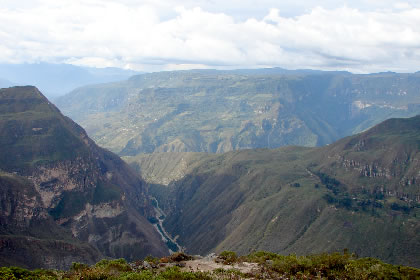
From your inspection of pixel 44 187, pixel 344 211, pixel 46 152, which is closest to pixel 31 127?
pixel 46 152

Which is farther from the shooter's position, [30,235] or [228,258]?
[30,235]

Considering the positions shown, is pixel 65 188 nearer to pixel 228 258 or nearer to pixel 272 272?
pixel 228 258

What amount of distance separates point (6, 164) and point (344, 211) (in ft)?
542

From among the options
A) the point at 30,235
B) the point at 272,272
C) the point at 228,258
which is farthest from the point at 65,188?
the point at 272,272

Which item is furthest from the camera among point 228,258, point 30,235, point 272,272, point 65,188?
point 65,188

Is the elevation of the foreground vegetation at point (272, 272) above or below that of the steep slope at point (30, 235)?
above

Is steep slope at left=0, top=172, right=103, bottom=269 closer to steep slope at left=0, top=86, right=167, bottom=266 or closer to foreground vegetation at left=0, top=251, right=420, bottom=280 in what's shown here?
steep slope at left=0, top=86, right=167, bottom=266

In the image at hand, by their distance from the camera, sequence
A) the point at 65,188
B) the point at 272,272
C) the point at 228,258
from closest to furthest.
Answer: the point at 272,272, the point at 228,258, the point at 65,188

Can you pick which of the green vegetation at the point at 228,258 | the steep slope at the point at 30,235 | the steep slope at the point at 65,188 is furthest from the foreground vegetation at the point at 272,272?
the steep slope at the point at 65,188

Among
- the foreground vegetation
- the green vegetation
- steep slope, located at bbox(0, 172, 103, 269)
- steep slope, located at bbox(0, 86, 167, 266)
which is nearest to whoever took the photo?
the foreground vegetation

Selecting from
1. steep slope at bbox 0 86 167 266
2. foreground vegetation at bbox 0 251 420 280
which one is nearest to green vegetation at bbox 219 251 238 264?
foreground vegetation at bbox 0 251 420 280

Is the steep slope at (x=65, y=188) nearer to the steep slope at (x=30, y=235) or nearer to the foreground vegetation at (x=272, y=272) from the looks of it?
the steep slope at (x=30, y=235)

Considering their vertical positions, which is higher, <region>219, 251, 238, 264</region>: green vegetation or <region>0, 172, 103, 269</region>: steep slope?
<region>219, 251, 238, 264</region>: green vegetation

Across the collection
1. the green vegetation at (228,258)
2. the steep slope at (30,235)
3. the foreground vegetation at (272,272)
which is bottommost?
the steep slope at (30,235)
